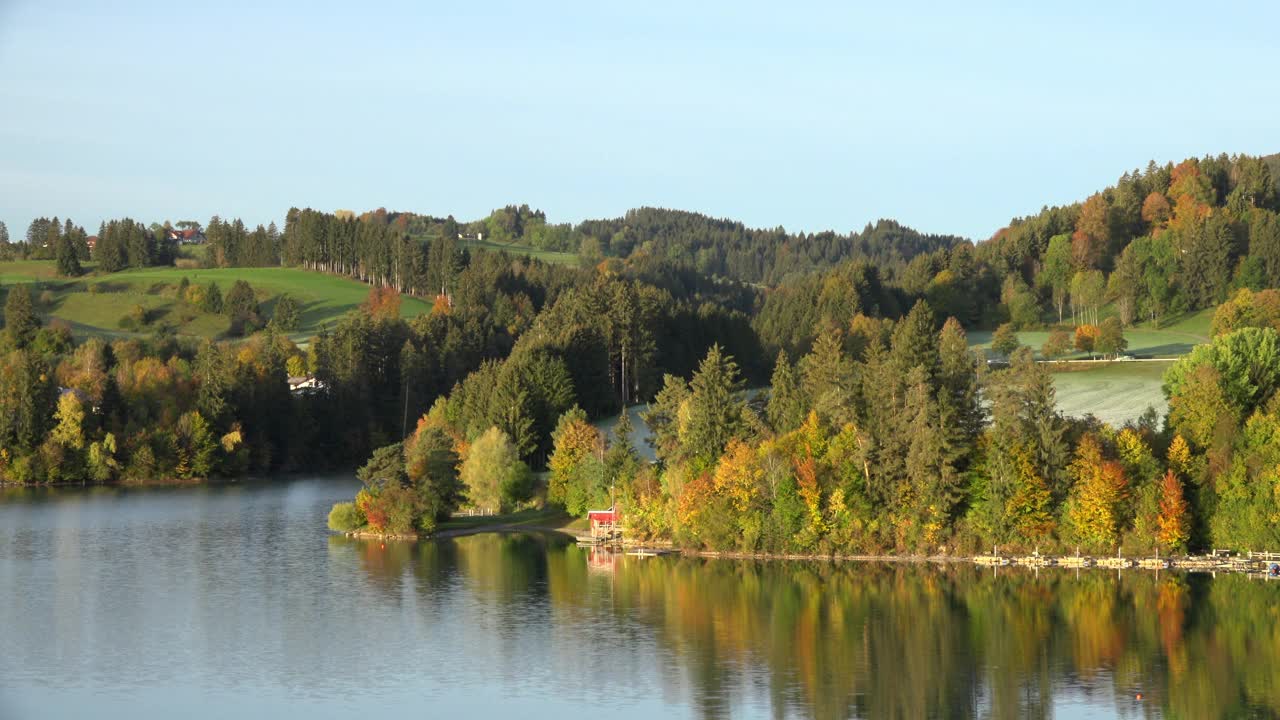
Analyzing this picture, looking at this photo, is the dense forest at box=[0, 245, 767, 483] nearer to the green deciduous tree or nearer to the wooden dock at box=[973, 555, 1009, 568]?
the green deciduous tree

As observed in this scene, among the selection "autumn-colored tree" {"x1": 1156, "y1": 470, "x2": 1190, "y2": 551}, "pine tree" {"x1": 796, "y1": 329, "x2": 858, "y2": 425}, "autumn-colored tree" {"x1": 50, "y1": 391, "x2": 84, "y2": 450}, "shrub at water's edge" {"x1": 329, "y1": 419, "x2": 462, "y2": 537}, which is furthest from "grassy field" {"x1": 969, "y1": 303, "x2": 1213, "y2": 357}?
"autumn-colored tree" {"x1": 50, "y1": 391, "x2": 84, "y2": 450}

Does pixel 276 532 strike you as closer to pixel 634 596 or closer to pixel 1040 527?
pixel 634 596

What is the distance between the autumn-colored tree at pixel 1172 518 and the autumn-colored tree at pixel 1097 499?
1750 millimetres

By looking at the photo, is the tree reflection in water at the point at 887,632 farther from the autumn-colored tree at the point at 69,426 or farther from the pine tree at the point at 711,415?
the autumn-colored tree at the point at 69,426

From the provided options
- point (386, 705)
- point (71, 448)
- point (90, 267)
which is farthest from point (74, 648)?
point (90, 267)

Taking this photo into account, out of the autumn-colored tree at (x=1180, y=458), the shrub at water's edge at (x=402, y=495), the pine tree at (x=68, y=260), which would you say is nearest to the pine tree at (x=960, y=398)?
the autumn-colored tree at (x=1180, y=458)

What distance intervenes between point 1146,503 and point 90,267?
162 metres

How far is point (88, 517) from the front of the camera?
9319 cm

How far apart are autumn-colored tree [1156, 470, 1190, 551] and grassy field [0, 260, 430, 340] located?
118 metres

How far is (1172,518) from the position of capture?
69875 millimetres

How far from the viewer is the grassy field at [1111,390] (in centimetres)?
9681

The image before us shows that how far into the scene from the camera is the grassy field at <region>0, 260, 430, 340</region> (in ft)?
557

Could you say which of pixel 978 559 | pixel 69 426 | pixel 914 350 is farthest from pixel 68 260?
pixel 978 559

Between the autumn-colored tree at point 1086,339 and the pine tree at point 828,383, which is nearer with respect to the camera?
the pine tree at point 828,383
